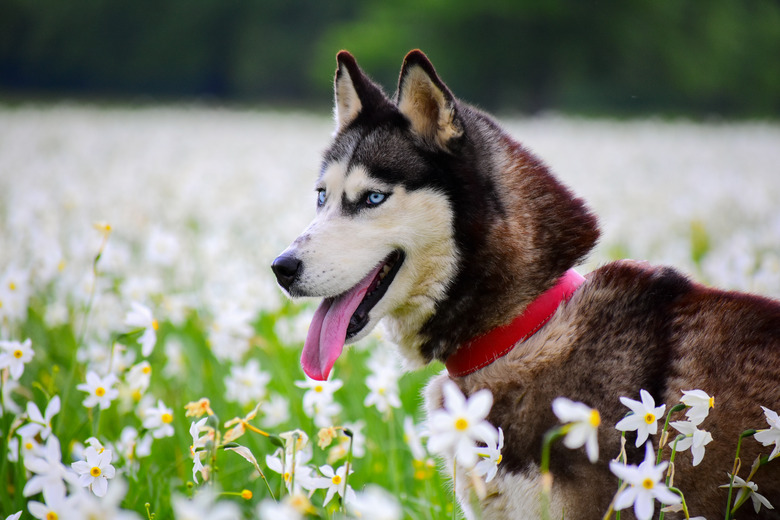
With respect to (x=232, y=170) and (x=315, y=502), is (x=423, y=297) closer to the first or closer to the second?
(x=315, y=502)

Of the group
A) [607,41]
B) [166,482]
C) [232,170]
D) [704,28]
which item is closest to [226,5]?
[607,41]

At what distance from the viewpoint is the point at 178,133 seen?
60.8 ft

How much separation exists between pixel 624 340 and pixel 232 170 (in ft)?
35.4

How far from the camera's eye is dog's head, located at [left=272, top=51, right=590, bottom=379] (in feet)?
8.32

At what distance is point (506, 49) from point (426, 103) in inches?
1586

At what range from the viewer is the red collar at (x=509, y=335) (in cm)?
246

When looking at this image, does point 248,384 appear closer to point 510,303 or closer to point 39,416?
point 39,416

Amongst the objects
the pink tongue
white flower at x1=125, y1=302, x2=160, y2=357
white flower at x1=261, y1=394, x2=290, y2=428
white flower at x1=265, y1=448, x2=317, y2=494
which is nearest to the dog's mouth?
the pink tongue

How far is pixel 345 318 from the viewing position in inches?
102

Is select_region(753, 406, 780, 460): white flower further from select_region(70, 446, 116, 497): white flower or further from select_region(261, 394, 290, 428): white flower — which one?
select_region(261, 394, 290, 428): white flower

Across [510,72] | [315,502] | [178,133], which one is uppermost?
[315,502]

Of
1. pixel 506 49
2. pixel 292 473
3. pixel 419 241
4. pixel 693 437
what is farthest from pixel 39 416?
pixel 506 49

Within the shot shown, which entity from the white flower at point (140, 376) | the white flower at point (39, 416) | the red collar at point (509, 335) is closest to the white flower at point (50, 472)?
the white flower at point (39, 416)

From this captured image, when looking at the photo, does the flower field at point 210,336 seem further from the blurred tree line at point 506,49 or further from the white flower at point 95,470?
the blurred tree line at point 506,49
